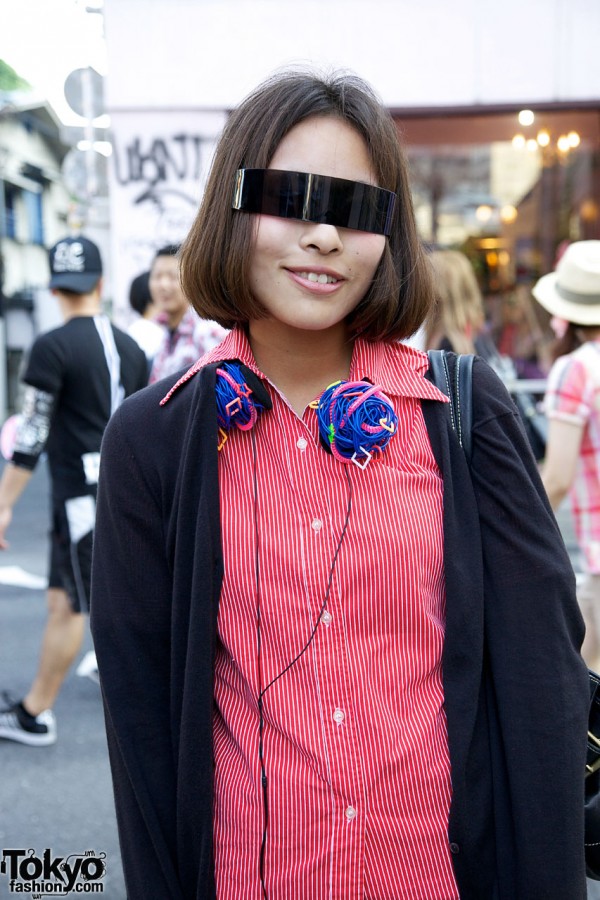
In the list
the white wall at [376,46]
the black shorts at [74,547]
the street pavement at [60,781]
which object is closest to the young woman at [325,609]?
the street pavement at [60,781]

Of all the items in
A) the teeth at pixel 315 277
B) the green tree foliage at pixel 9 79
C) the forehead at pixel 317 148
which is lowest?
the teeth at pixel 315 277

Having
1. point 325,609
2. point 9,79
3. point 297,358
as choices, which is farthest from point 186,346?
point 9,79

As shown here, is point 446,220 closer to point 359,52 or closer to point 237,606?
point 359,52

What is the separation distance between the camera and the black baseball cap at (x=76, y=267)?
14.6 feet

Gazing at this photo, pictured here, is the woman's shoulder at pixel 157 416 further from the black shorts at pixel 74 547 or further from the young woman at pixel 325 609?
the black shorts at pixel 74 547

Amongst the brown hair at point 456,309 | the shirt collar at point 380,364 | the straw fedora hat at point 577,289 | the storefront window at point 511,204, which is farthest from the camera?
the storefront window at point 511,204

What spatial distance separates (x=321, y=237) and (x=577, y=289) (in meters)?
2.50

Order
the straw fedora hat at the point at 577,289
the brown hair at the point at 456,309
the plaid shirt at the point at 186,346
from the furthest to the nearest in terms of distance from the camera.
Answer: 1. the plaid shirt at the point at 186,346
2. the brown hair at the point at 456,309
3. the straw fedora hat at the point at 577,289

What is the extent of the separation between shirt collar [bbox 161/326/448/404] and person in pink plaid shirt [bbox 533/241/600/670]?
1.89 metres

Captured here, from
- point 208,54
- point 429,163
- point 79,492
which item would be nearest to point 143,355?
point 79,492

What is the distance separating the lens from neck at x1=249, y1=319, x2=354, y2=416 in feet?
5.57

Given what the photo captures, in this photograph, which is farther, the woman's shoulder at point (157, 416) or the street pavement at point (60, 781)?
the street pavement at point (60, 781)

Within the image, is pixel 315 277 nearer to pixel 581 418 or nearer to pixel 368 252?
pixel 368 252

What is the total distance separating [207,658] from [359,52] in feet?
26.7
